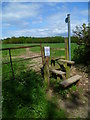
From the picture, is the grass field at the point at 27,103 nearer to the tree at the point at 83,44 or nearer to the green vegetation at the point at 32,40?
the tree at the point at 83,44

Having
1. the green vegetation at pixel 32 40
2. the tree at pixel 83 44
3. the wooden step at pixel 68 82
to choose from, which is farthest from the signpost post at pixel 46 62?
the green vegetation at pixel 32 40

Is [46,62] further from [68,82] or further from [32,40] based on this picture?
[32,40]

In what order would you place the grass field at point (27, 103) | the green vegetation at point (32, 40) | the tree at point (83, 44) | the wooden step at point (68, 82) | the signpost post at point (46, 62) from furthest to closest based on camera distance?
1. the green vegetation at point (32, 40)
2. the tree at point (83, 44)
3. the signpost post at point (46, 62)
4. the wooden step at point (68, 82)
5. the grass field at point (27, 103)

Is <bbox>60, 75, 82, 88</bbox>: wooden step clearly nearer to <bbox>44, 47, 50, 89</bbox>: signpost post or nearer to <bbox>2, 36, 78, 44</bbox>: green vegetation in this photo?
<bbox>44, 47, 50, 89</bbox>: signpost post

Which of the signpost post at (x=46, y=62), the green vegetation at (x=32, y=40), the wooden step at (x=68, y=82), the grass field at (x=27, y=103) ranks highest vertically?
the green vegetation at (x=32, y=40)

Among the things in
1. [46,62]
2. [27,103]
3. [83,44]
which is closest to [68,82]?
[46,62]

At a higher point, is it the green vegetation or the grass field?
the green vegetation

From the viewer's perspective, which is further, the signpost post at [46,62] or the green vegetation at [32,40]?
the green vegetation at [32,40]

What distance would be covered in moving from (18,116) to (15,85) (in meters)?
1.14

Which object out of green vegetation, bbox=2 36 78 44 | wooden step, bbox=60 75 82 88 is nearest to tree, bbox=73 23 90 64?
wooden step, bbox=60 75 82 88

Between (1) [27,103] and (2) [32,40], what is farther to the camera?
(2) [32,40]

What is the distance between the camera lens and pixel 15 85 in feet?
10.7

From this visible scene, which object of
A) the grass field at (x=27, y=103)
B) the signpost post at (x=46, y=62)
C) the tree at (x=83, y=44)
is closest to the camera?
the grass field at (x=27, y=103)

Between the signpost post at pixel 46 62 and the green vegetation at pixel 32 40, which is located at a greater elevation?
the green vegetation at pixel 32 40
